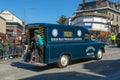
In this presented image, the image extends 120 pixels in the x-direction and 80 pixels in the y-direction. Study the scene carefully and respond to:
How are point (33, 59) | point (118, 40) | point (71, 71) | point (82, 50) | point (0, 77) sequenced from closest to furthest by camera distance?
point (0, 77), point (71, 71), point (33, 59), point (82, 50), point (118, 40)

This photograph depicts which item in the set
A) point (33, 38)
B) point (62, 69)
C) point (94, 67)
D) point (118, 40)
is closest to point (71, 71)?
point (62, 69)

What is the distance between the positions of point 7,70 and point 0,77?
198cm

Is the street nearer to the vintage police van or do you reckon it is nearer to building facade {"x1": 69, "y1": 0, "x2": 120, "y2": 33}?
the vintage police van

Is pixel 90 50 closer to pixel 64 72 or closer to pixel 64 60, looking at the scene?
pixel 64 60

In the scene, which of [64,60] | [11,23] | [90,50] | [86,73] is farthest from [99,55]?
[11,23]

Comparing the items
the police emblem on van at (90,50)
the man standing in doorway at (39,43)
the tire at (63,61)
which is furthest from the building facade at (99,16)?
the man standing in doorway at (39,43)

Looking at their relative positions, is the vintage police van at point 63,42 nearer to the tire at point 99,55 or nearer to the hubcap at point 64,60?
the hubcap at point 64,60

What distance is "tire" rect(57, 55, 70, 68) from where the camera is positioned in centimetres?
1454

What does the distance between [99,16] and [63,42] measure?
55556 millimetres

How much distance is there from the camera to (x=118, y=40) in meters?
32.1

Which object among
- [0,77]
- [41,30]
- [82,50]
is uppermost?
[41,30]

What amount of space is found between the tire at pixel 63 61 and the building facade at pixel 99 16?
4684 cm

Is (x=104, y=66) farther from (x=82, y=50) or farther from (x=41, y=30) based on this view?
(x=41, y=30)

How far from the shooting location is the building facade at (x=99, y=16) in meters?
68.7
